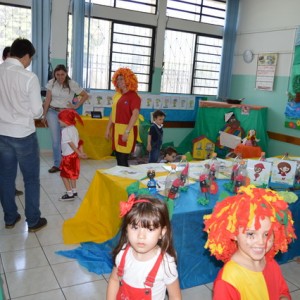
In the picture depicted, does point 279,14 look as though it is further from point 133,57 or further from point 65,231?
point 65,231

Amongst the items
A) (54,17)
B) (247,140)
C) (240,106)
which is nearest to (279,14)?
(240,106)

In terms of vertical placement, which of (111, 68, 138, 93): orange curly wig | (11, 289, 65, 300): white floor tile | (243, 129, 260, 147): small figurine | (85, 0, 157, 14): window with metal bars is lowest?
(11, 289, 65, 300): white floor tile

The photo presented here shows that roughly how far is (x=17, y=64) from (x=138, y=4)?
424 cm

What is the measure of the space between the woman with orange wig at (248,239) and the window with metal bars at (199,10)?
6104mm

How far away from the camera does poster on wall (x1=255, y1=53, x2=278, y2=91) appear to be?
6406 mm

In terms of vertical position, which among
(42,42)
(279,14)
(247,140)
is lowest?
(247,140)

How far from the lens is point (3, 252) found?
109 inches

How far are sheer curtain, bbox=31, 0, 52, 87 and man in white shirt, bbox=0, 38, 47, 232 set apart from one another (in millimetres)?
2856

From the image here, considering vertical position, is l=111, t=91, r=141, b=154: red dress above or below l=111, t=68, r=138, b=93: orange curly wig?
below

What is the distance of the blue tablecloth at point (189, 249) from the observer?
7.44 feet

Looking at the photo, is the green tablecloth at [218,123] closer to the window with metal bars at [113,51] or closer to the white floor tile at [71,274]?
the window with metal bars at [113,51]

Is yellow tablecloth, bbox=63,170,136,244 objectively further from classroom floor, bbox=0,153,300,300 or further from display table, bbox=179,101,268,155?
display table, bbox=179,101,268,155

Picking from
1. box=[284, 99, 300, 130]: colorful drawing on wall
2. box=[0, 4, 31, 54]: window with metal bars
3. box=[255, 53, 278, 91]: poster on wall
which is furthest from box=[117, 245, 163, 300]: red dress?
box=[255, 53, 278, 91]: poster on wall

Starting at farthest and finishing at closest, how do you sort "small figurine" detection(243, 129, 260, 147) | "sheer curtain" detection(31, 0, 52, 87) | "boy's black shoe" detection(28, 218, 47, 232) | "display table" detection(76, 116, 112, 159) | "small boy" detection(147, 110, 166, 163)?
"display table" detection(76, 116, 112, 159) → "small figurine" detection(243, 129, 260, 147) → "sheer curtain" detection(31, 0, 52, 87) → "small boy" detection(147, 110, 166, 163) → "boy's black shoe" detection(28, 218, 47, 232)
